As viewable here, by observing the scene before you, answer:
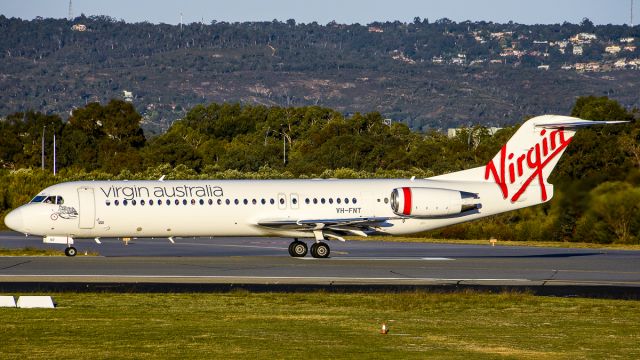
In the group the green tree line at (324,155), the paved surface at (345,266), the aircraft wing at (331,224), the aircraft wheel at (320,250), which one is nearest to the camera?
the paved surface at (345,266)

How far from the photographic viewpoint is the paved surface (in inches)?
1237

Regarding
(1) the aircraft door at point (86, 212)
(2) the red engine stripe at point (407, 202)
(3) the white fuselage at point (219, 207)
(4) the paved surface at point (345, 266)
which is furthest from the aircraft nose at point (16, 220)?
(2) the red engine stripe at point (407, 202)

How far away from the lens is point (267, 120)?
14975cm

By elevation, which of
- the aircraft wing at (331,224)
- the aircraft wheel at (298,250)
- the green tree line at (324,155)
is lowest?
the aircraft wheel at (298,250)

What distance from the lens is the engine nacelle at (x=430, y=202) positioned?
39.6 meters

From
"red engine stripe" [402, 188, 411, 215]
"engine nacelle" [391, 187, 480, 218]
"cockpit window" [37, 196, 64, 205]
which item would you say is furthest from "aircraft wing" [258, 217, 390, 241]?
"cockpit window" [37, 196, 64, 205]

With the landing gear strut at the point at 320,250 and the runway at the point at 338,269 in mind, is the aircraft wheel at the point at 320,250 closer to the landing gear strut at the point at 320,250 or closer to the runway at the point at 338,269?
the landing gear strut at the point at 320,250

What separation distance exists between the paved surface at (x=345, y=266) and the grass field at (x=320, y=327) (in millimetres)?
4626

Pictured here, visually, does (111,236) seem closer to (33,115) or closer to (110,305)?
(110,305)

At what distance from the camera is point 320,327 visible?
20.9 m

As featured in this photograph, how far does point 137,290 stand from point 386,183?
1494 centimetres

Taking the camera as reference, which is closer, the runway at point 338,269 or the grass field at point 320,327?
the grass field at point 320,327

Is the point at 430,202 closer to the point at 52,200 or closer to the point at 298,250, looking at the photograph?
the point at 298,250

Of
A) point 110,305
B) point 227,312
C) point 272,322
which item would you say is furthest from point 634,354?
point 110,305
